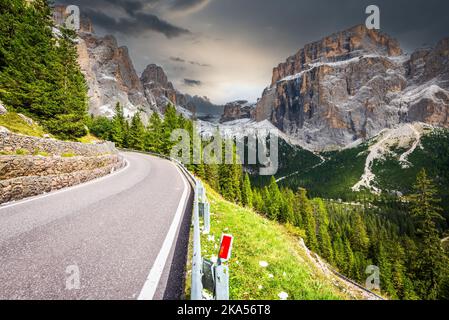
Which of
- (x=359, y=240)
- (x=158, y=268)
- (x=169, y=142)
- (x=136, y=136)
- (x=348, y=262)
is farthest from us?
(x=359, y=240)

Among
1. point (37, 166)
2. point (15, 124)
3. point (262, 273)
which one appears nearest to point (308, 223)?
point (262, 273)

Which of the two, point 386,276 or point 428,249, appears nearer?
point 428,249

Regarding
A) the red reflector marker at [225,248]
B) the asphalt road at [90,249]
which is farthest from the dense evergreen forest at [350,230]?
the red reflector marker at [225,248]

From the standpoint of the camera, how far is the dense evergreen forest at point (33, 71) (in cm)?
1938

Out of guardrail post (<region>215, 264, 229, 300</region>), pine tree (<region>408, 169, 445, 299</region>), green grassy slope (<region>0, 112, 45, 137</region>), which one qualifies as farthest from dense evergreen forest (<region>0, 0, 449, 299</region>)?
guardrail post (<region>215, 264, 229, 300</region>)

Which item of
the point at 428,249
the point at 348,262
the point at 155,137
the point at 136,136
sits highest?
the point at 136,136

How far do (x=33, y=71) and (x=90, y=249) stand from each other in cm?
2419

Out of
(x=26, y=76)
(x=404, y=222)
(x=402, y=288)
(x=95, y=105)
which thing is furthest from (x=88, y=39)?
(x=404, y=222)

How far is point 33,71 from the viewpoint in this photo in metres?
20.6

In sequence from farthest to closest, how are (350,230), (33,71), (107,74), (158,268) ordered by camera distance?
(107,74) → (350,230) → (33,71) → (158,268)

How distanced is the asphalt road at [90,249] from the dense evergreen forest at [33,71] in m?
16.0

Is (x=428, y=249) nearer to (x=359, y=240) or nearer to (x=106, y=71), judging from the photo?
(x=359, y=240)

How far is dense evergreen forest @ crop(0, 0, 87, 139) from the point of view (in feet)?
63.6

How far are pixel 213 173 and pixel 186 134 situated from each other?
31.5ft
